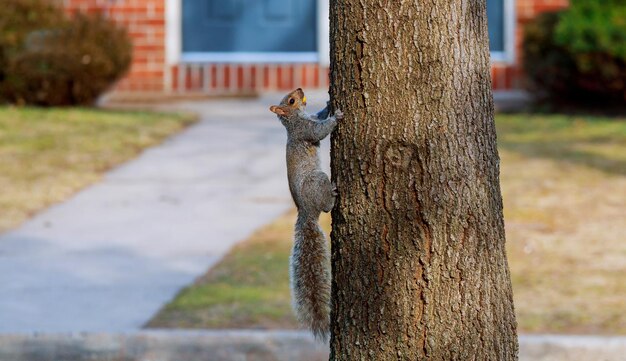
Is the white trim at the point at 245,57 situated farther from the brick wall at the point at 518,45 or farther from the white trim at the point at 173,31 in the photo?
the brick wall at the point at 518,45

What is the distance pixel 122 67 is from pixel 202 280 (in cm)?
689

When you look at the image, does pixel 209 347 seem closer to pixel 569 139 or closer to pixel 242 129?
pixel 569 139

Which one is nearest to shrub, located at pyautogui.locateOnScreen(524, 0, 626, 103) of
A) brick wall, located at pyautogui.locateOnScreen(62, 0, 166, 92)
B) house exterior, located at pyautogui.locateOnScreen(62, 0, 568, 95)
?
house exterior, located at pyautogui.locateOnScreen(62, 0, 568, 95)

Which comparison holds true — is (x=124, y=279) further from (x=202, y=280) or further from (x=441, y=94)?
(x=441, y=94)

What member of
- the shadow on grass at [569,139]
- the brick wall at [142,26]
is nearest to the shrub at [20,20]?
the brick wall at [142,26]

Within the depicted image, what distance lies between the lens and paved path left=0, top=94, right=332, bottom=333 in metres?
6.07

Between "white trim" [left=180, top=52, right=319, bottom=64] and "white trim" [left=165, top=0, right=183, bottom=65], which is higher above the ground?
"white trim" [left=165, top=0, right=183, bottom=65]

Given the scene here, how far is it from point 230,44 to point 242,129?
2.98 metres

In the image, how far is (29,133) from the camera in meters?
11.1

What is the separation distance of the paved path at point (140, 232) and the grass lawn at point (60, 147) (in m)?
0.17

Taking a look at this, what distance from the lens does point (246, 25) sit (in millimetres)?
14805

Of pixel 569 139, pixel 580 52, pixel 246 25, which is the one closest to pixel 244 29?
pixel 246 25

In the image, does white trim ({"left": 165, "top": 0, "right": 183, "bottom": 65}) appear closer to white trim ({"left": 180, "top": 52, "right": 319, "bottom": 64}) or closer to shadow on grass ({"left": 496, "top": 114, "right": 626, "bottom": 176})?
white trim ({"left": 180, "top": 52, "right": 319, "bottom": 64})

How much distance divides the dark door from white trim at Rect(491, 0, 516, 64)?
236 cm
